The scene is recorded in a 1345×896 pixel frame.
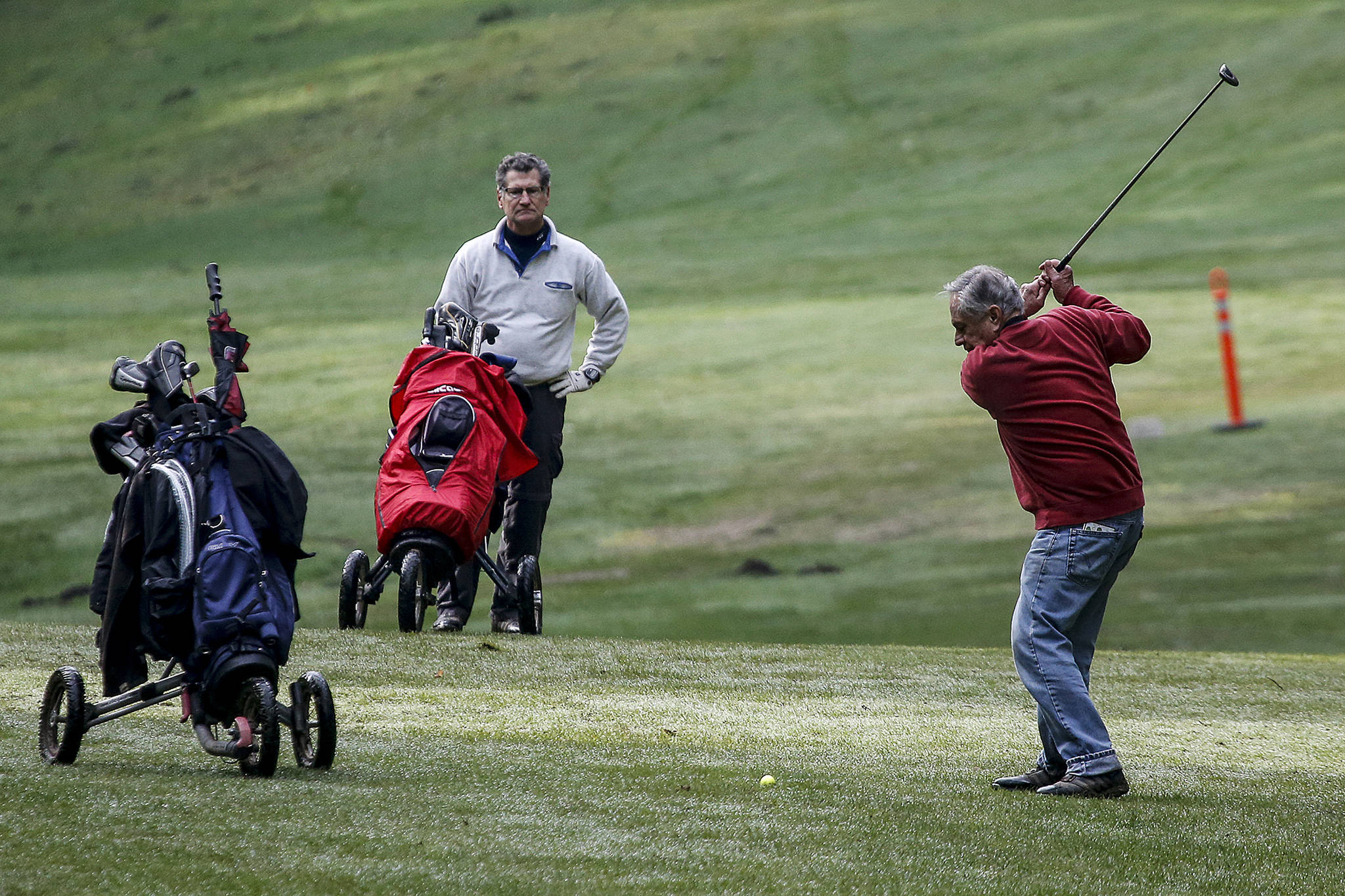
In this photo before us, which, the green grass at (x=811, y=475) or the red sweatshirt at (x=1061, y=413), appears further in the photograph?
the green grass at (x=811, y=475)

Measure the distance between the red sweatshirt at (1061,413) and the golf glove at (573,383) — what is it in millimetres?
3456

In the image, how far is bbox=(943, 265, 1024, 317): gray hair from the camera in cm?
509

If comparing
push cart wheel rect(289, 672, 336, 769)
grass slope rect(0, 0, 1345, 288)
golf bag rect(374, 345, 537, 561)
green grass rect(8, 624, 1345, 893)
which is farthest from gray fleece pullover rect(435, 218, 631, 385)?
grass slope rect(0, 0, 1345, 288)

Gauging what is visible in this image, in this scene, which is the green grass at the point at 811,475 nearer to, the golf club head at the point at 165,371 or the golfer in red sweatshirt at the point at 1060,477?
the golfer in red sweatshirt at the point at 1060,477

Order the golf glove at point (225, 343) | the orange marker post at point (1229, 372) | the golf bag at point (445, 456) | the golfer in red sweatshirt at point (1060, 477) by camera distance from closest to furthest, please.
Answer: the golfer in red sweatshirt at point (1060, 477) → the golf glove at point (225, 343) → the golf bag at point (445, 456) → the orange marker post at point (1229, 372)

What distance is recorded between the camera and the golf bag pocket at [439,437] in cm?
736

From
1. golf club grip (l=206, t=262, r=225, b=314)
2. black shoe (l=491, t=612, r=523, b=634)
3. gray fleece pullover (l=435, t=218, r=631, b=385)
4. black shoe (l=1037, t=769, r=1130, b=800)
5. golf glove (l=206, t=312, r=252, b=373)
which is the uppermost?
gray fleece pullover (l=435, t=218, r=631, b=385)

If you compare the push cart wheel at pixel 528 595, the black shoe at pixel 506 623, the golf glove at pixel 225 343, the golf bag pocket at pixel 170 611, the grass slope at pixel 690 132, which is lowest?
the black shoe at pixel 506 623

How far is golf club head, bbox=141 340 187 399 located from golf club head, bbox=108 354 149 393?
0.6 inches

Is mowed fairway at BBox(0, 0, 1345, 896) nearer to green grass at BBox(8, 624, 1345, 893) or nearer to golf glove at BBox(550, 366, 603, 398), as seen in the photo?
green grass at BBox(8, 624, 1345, 893)

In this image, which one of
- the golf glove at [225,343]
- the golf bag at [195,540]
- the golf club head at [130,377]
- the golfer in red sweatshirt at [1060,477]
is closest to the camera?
the golf bag at [195,540]

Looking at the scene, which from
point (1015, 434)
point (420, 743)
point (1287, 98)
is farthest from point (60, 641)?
point (1287, 98)

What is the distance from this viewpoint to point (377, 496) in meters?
7.48

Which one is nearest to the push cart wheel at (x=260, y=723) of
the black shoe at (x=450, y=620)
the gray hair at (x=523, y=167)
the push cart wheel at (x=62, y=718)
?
the push cart wheel at (x=62, y=718)
